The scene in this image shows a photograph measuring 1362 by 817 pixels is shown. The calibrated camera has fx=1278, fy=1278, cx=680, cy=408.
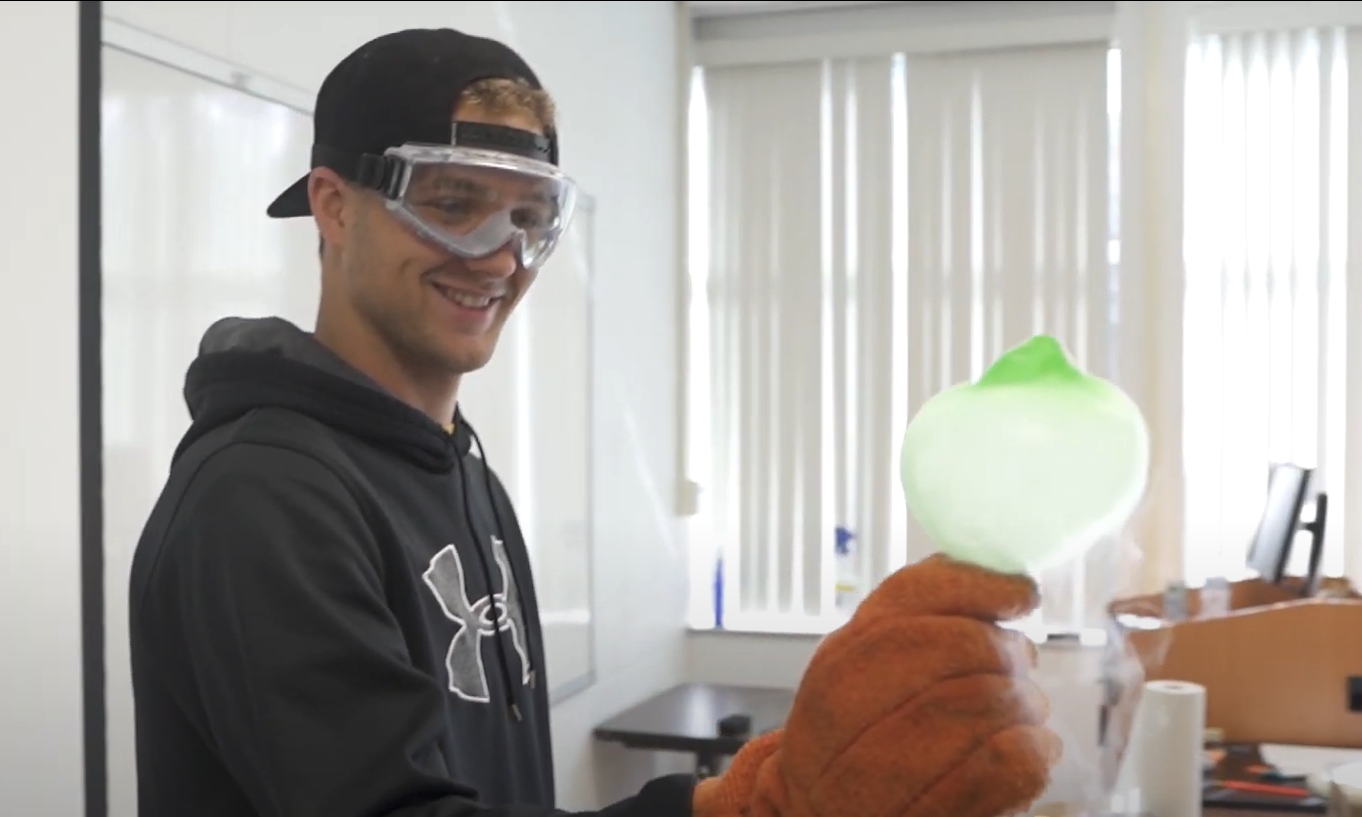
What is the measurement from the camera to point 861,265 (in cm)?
450

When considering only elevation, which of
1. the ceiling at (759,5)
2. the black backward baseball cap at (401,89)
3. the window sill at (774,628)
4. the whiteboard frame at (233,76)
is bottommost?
the window sill at (774,628)

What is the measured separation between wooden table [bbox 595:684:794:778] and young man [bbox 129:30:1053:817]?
2093 mm

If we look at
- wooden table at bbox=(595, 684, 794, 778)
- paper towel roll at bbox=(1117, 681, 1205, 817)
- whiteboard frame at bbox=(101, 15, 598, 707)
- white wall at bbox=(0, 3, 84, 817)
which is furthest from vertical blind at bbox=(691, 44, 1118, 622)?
white wall at bbox=(0, 3, 84, 817)

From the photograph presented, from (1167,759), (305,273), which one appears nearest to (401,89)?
(305,273)

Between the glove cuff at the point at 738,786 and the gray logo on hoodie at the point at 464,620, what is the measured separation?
1.24ft

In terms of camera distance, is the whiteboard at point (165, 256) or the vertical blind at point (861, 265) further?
the vertical blind at point (861, 265)

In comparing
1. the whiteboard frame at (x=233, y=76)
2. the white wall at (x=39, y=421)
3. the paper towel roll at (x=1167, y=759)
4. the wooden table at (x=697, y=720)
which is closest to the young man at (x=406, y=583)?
the white wall at (x=39, y=421)

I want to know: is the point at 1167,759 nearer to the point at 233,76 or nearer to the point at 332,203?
the point at 332,203

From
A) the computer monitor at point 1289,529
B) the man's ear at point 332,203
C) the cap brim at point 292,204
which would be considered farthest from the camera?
the computer monitor at point 1289,529

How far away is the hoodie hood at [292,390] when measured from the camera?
112cm

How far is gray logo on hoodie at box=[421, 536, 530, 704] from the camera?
3.90ft

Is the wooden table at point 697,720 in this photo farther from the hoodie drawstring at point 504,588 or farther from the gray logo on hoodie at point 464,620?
the gray logo on hoodie at point 464,620

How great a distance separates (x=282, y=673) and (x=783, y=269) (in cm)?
381

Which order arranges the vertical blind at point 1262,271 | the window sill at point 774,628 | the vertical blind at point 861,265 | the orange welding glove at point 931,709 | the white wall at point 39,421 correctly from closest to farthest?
the orange welding glove at point 931,709 < the white wall at point 39,421 < the vertical blind at point 1262,271 < the vertical blind at point 861,265 < the window sill at point 774,628
